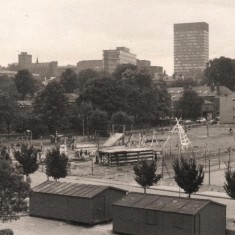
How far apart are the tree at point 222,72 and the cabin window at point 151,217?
153786mm

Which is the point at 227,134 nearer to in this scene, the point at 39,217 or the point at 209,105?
the point at 209,105

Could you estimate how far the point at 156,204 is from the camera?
30.0 meters

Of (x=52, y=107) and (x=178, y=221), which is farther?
(x=52, y=107)

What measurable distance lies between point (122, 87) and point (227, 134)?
83.5 feet

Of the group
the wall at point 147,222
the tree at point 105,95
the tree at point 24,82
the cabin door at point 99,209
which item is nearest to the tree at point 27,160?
the cabin door at point 99,209

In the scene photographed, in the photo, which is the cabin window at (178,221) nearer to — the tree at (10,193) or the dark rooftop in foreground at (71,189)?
the dark rooftop in foreground at (71,189)

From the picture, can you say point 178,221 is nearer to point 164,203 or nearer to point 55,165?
point 164,203

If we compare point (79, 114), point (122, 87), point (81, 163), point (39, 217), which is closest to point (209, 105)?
point (122, 87)

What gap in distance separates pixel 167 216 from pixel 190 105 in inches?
4531

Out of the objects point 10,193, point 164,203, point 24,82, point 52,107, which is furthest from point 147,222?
point 24,82

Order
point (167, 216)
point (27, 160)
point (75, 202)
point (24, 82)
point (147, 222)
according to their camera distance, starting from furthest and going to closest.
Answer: point (24, 82) → point (27, 160) → point (75, 202) → point (147, 222) → point (167, 216)

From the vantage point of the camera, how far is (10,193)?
27.6m

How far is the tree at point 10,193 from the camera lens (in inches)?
1078

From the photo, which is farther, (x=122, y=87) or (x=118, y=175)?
(x=122, y=87)
